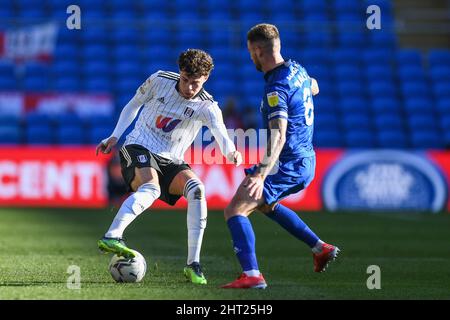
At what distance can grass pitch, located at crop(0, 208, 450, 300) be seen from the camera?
639 centimetres

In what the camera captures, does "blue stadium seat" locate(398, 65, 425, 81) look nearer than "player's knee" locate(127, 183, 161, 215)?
No

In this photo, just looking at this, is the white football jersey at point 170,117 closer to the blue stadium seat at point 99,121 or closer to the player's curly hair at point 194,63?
the player's curly hair at point 194,63

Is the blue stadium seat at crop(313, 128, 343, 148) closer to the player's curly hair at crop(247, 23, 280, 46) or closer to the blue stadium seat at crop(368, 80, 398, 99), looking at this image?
the blue stadium seat at crop(368, 80, 398, 99)

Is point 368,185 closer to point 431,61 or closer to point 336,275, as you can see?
point 431,61

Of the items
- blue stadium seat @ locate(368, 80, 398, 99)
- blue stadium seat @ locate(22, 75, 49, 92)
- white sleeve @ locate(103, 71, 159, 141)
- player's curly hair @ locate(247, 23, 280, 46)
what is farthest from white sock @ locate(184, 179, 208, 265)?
blue stadium seat @ locate(368, 80, 398, 99)

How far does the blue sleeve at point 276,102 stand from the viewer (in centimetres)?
652

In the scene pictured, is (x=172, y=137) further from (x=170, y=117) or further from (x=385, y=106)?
(x=385, y=106)

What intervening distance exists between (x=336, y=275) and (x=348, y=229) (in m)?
4.88

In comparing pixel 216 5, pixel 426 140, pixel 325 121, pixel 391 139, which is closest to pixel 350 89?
pixel 325 121

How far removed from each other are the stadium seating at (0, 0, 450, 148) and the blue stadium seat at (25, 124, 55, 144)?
0.03 metres

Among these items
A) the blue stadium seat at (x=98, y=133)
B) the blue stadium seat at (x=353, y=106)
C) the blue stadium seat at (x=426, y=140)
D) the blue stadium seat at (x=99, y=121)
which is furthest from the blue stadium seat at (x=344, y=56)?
the blue stadium seat at (x=98, y=133)

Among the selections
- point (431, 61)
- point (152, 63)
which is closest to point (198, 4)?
point (152, 63)

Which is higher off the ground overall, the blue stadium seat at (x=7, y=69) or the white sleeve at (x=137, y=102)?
the blue stadium seat at (x=7, y=69)

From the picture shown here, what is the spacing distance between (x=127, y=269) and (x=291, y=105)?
1692 mm
